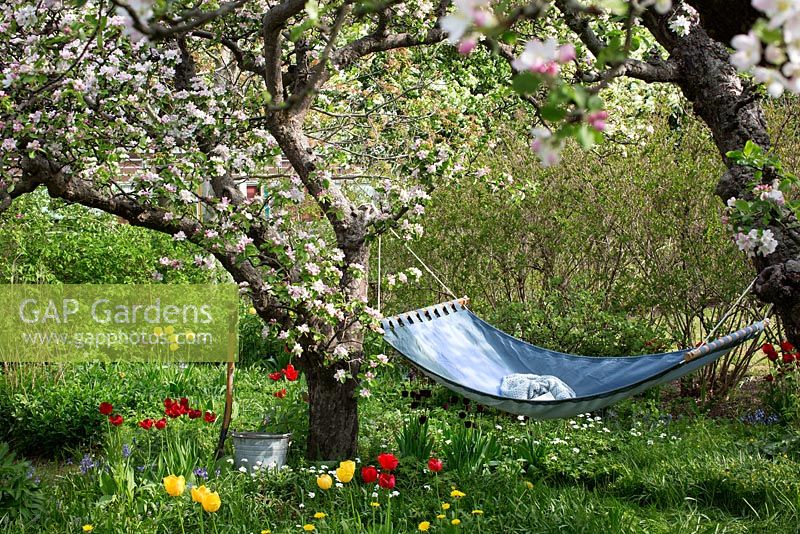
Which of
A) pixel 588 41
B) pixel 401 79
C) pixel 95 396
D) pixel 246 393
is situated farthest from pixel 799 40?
pixel 401 79

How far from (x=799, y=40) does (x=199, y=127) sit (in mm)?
2826

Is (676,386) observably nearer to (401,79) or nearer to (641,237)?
(641,237)

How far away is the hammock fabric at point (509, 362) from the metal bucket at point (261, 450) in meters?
0.60

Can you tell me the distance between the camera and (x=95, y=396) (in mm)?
4566

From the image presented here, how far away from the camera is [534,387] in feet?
13.4

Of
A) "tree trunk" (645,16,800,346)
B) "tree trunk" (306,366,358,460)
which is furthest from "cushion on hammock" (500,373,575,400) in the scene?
"tree trunk" (645,16,800,346)

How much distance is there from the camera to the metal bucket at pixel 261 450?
3.37 meters

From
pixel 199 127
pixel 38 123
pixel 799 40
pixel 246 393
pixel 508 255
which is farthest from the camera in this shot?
pixel 508 255

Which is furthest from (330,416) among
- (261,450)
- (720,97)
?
(720,97)

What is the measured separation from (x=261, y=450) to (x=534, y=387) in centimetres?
138

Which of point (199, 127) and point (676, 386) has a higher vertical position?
point (199, 127)

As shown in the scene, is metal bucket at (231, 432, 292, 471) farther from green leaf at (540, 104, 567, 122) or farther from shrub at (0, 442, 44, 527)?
green leaf at (540, 104, 567, 122)

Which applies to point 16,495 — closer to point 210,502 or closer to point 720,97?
point 210,502

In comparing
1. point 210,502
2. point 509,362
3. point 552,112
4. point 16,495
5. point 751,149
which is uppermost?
point 751,149
